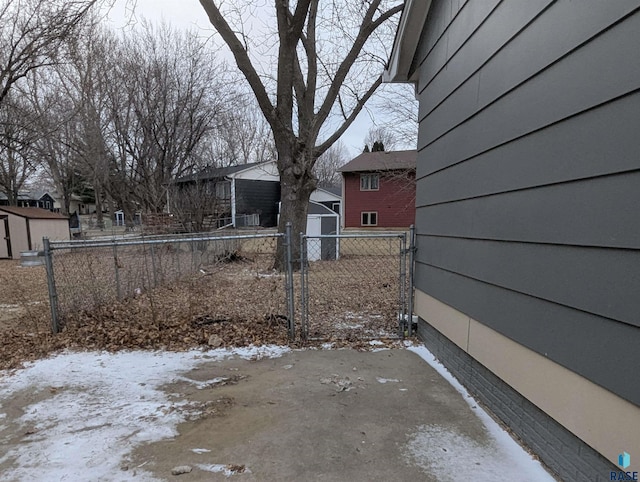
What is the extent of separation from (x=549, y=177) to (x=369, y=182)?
2196 centimetres

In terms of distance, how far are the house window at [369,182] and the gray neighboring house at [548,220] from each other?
20.3m

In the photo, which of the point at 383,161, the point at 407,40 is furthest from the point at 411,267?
the point at 383,161

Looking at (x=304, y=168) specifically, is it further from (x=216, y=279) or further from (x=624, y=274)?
(x=624, y=274)

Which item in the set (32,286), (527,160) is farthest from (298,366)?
(32,286)

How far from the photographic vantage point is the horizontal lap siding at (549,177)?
4.56ft

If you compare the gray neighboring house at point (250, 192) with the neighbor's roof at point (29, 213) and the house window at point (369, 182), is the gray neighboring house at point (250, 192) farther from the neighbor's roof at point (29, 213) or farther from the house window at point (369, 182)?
the neighbor's roof at point (29, 213)

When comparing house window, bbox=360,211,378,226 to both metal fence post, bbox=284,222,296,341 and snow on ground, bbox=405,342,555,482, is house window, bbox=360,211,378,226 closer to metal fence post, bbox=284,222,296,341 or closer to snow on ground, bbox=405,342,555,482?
metal fence post, bbox=284,222,296,341

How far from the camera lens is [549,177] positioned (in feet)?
5.86

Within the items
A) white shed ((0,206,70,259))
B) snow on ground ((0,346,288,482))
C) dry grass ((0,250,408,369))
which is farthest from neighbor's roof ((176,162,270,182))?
snow on ground ((0,346,288,482))

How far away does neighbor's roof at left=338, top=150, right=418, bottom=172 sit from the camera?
65.9 feet

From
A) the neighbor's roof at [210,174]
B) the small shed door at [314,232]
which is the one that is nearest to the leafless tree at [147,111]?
the neighbor's roof at [210,174]

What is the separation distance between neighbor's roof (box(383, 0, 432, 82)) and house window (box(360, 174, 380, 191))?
62.6 feet

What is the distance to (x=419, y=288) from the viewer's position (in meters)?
3.76

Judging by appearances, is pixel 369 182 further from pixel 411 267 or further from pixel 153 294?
pixel 411 267
